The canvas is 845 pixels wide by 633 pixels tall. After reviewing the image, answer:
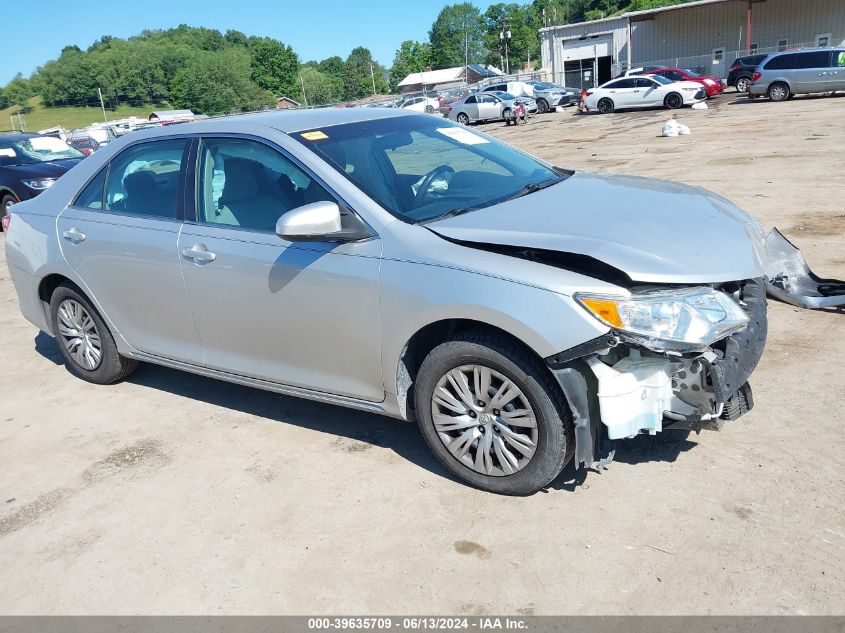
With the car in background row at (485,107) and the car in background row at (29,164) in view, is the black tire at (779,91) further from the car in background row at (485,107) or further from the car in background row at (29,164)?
the car in background row at (29,164)

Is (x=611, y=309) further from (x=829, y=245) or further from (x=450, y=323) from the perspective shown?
(x=829, y=245)

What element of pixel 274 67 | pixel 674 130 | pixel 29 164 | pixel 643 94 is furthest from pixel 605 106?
pixel 274 67

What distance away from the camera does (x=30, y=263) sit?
523cm

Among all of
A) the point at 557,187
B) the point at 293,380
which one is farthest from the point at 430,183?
the point at 293,380

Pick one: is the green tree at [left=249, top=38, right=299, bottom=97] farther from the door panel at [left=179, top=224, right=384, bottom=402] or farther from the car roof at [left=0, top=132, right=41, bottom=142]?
the door panel at [left=179, top=224, right=384, bottom=402]

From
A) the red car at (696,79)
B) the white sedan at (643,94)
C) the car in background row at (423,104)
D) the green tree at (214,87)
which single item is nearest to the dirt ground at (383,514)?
the white sedan at (643,94)

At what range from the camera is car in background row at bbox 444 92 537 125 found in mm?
32031

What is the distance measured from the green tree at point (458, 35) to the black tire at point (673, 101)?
133316 millimetres

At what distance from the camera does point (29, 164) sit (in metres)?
14.1

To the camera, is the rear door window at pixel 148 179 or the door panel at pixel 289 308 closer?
the door panel at pixel 289 308

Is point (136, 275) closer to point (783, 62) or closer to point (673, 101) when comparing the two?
point (783, 62)

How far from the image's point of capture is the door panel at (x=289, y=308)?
3602 millimetres

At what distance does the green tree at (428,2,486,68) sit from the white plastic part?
6376 inches

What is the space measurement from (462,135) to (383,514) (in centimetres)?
244
